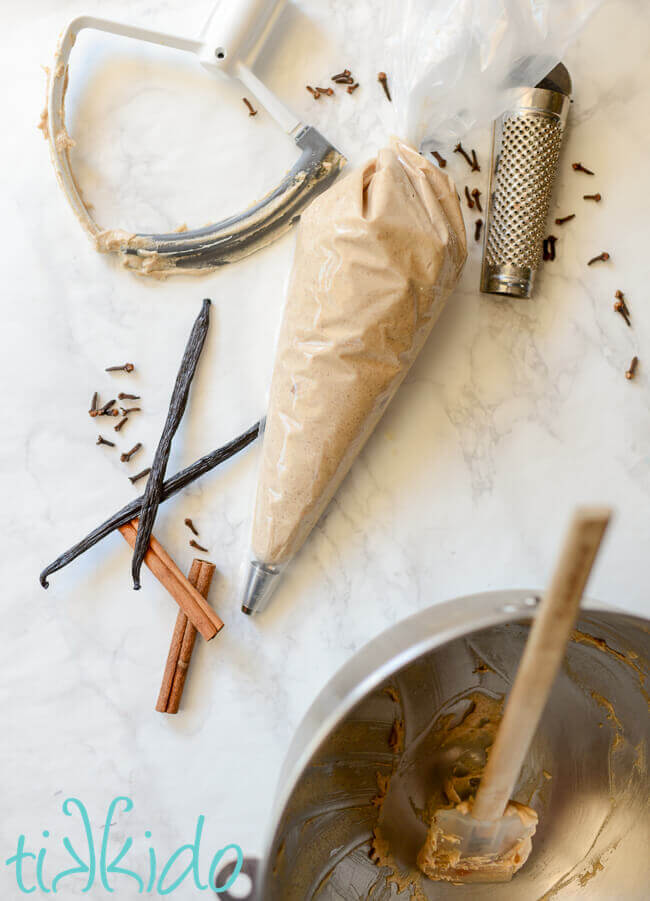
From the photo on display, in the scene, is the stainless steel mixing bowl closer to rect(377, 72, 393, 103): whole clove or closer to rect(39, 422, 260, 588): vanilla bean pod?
rect(39, 422, 260, 588): vanilla bean pod

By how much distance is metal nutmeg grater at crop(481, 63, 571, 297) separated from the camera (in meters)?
0.87

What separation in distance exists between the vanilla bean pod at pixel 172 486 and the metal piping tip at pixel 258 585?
0.44ft

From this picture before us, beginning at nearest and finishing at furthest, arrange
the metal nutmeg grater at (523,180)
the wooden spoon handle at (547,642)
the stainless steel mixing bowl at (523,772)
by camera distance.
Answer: the wooden spoon handle at (547,642), the stainless steel mixing bowl at (523,772), the metal nutmeg grater at (523,180)

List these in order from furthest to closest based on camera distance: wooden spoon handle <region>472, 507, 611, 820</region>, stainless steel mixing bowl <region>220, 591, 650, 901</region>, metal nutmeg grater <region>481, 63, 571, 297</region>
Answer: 1. metal nutmeg grater <region>481, 63, 571, 297</region>
2. stainless steel mixing bowl <region>220, 591, 650, 901</region>
3. wooden spoon handle <region>472, 507, 611, 820</region>

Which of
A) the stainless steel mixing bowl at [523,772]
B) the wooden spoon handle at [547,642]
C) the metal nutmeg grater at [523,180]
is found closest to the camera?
the wooden spoon handle at [547,642]

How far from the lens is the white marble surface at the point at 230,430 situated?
95cm

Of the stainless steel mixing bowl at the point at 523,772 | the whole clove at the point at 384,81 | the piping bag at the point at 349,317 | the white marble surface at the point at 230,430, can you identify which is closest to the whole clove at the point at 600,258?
the white marble surface at the point at 230,430

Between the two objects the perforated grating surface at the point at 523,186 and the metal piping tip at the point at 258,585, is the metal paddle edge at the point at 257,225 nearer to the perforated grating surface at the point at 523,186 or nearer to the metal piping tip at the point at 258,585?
the perforated grating surface at the point at 523,186

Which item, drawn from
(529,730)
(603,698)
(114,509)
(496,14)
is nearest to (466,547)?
(603,698)

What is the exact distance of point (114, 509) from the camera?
3.19 ft

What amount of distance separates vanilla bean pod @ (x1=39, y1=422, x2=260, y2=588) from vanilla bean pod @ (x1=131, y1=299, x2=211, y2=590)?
1 centimetres

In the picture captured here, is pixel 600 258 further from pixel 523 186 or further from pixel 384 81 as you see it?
pixel 384 81

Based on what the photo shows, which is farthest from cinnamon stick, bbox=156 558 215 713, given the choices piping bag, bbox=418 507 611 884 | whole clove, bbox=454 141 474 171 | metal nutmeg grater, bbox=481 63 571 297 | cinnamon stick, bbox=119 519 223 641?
whole clove, bbox=454 141 474 171

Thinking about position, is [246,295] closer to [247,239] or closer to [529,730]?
[247,239]
